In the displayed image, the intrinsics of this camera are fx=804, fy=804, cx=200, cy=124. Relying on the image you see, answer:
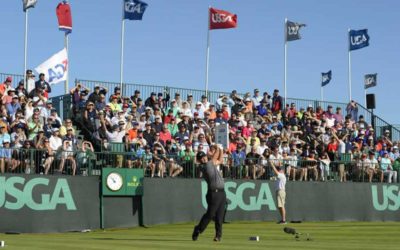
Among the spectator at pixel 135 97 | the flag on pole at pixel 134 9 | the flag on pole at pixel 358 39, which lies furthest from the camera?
the flag on pole at pixel 358 39

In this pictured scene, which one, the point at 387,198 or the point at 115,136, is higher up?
the point at 115,136

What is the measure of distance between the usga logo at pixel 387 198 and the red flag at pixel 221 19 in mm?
10968

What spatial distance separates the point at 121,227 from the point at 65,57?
8.50 meters

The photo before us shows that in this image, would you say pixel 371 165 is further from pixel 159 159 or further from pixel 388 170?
pixel 159 159

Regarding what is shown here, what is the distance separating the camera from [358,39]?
4931 centimetres

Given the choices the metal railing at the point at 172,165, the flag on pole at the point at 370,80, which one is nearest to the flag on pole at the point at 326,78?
the flag on pole at the point at 370,80

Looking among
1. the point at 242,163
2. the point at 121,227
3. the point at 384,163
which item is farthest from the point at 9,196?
the point at 384,163

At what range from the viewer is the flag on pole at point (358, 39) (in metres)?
49.1

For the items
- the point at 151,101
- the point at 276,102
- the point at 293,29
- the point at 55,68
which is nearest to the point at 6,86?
the point at 55,68

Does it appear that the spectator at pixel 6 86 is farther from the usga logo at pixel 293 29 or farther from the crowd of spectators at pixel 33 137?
the usga logo at pixel 293 29

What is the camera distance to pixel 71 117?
32406mm

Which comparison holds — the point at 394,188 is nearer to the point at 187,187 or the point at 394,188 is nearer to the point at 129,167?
the point at 187,187

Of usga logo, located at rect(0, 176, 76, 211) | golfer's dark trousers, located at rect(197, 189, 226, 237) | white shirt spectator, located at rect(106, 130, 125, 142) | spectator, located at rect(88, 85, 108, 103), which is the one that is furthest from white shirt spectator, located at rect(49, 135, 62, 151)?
golfer's dark trousers, located at rect(197, 189, 226, 237)

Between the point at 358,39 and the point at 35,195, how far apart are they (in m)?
27.8
